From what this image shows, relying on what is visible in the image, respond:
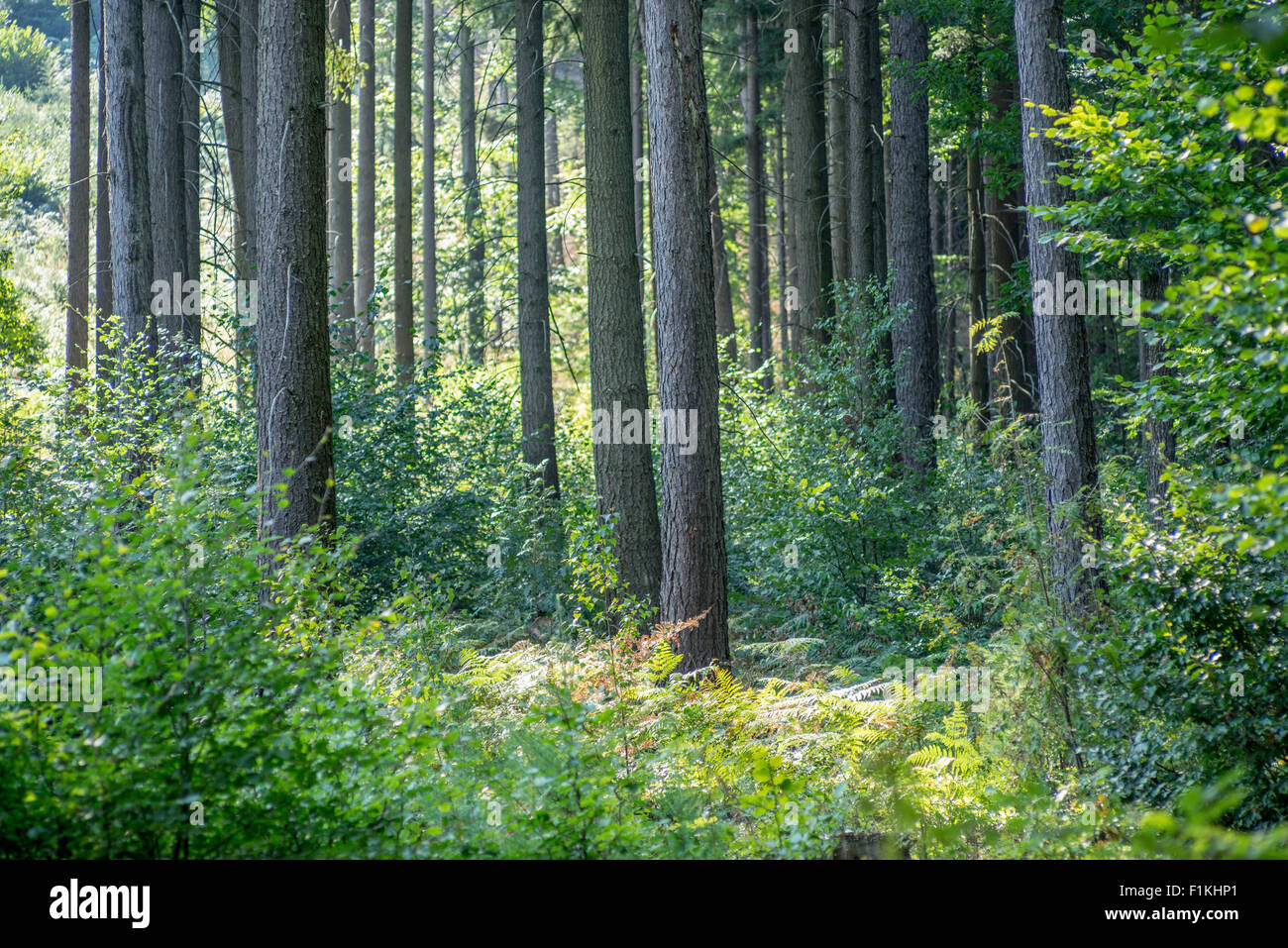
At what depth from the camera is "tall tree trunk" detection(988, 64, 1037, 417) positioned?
15.8 m

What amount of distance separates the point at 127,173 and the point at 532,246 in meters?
5.45

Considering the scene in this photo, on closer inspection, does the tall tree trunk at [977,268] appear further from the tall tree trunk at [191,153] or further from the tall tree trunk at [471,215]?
the tall tree trunk at [191,153]

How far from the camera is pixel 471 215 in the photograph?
66.1ft

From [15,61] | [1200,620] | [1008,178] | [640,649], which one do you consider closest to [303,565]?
[640,649]

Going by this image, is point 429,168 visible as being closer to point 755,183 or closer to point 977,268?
point 755,183

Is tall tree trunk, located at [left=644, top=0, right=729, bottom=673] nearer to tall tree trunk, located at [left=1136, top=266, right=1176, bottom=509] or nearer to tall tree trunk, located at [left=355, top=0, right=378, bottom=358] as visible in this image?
tall tree trunk, located at [left=1136, top=266, right=1176, bottom=509]

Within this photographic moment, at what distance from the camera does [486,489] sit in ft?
43.2

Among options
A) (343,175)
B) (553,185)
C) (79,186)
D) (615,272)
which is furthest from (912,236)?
(553,185)

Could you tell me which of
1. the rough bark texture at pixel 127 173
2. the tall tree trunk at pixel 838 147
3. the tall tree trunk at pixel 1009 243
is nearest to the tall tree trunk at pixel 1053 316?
the tall tree trunk at pixel 1009 243

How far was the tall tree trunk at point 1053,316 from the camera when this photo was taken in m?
8.95

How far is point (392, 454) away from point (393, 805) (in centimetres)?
793

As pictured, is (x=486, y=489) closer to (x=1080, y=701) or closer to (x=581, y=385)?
(x=1080, y=701)

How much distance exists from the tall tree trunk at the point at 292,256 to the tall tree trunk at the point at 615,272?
3.18 metres

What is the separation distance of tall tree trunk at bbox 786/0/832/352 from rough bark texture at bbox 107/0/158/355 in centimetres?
926
